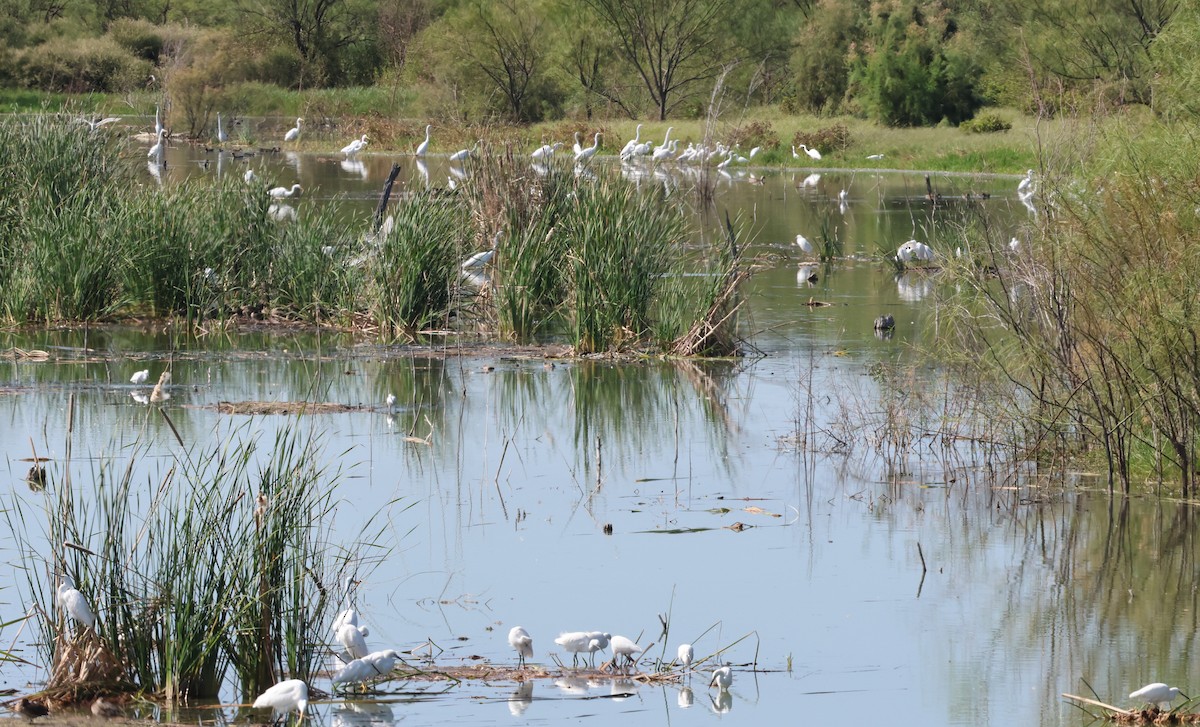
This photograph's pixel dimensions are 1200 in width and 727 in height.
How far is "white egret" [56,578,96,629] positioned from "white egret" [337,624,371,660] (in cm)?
83

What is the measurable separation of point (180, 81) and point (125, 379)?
38534 mm

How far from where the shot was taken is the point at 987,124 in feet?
131

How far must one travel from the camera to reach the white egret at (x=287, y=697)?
4.79 meters

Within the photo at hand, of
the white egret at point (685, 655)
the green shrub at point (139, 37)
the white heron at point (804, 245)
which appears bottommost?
the white egret at point (685, 655)

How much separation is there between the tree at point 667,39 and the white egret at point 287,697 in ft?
149

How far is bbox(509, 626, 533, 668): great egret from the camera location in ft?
18.3

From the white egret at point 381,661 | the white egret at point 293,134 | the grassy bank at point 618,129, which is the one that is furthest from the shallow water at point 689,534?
the white egret at point 293,134

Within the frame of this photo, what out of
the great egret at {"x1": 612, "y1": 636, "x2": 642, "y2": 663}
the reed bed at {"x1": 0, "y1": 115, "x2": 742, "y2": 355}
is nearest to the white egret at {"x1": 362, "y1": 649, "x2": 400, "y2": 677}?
the great egret at {"x1": 612, "y1": 636, "x2": 642, "y2": 663}

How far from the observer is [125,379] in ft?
37.5

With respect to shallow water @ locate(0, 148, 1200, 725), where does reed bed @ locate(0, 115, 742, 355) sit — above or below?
above

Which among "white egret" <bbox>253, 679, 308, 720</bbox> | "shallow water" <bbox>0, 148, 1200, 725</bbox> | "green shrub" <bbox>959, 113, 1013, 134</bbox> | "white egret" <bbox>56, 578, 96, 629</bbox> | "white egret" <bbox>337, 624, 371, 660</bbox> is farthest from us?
"green shrub" <bbox>959, 113, 1013, 134</bbox>

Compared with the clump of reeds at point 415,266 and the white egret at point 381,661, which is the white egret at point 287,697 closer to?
the white egret at point 381,661

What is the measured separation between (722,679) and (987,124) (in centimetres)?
3653

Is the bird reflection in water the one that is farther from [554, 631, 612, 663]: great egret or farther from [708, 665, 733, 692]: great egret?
[708, 665, 733, 692]: great egret
